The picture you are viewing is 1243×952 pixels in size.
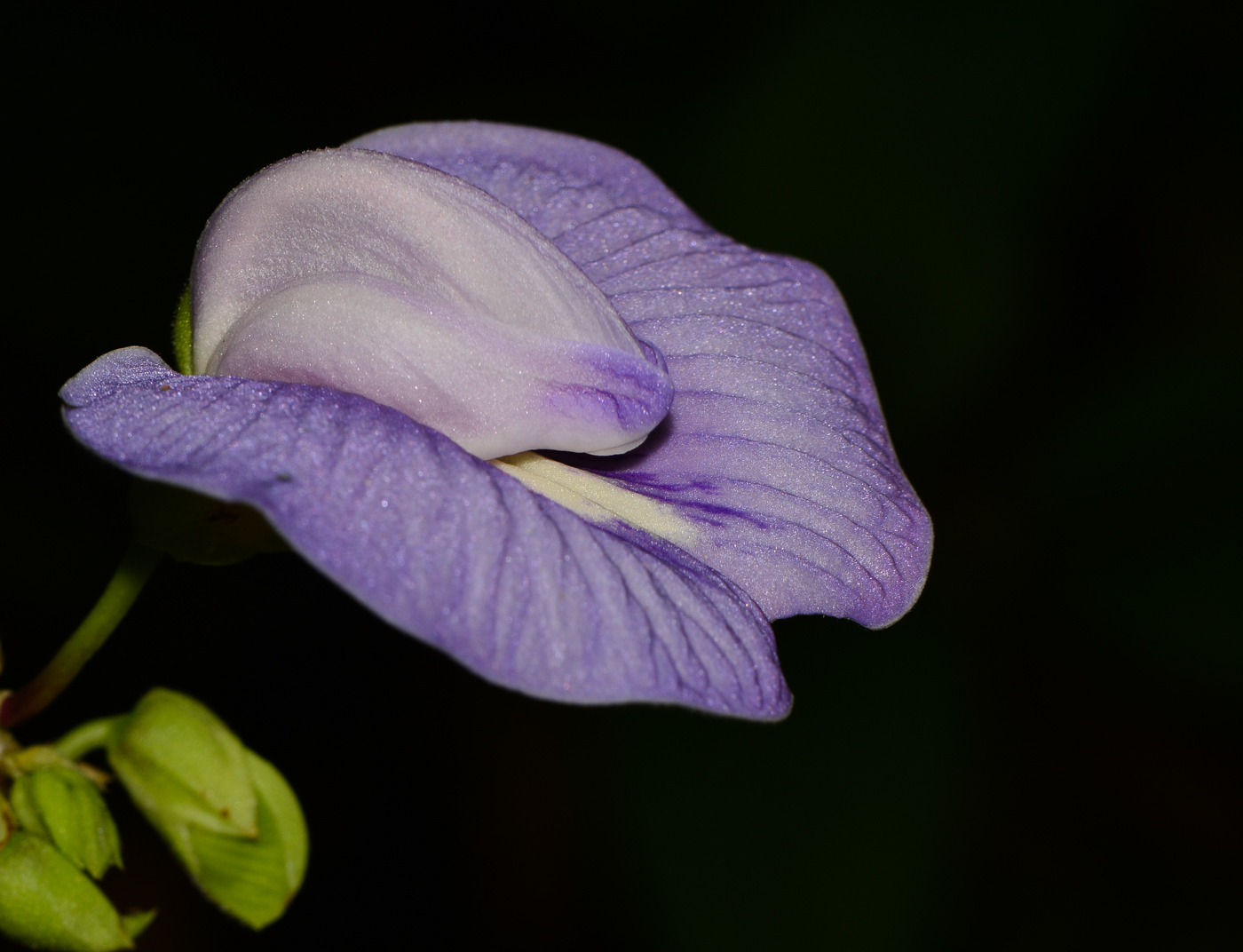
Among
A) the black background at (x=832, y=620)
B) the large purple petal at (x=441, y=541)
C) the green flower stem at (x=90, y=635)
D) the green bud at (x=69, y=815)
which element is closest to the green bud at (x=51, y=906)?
the green bud at (x=69, y=815)

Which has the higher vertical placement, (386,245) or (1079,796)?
(386,245)

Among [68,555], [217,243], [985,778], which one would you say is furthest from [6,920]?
[985,778]

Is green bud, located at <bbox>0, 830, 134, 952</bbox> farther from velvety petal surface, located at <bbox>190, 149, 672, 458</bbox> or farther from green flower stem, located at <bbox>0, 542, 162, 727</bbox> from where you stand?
velvety petal surface, located at <bbox>190, 149, 672, 458</bbox>

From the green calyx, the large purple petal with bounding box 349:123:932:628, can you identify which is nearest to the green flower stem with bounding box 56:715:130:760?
the green calyx

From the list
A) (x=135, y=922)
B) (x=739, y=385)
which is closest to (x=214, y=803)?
(x=135, y=922)

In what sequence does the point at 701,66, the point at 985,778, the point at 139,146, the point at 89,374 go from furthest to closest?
1. the point at 701,66
2. the point at 139,146
3. the point at 985,778
4. the point at 89,374

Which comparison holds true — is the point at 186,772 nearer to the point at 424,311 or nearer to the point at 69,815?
the point at 69,815

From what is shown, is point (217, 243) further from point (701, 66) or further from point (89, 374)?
point (701, 66)
